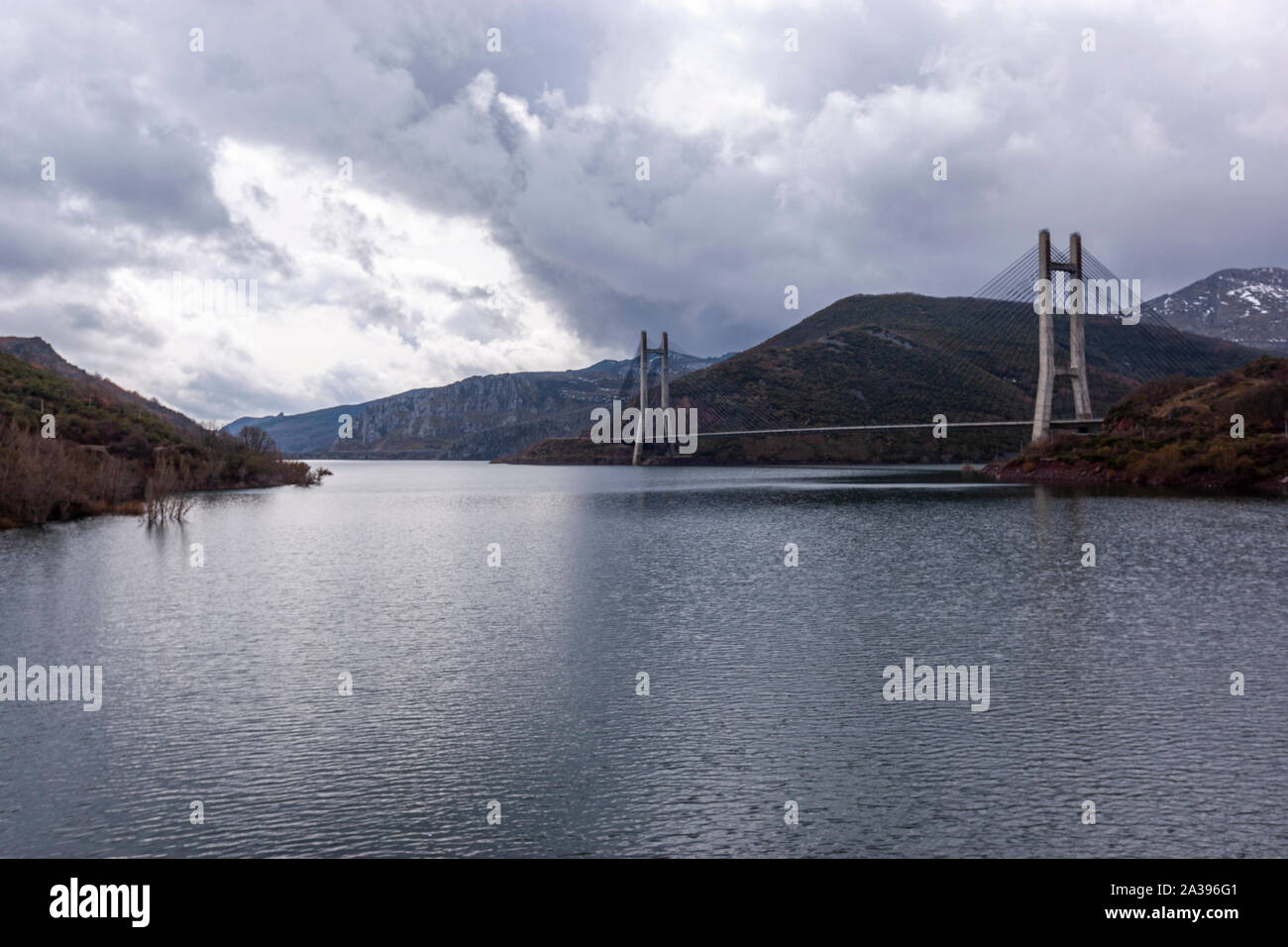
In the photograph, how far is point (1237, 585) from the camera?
68.6ft

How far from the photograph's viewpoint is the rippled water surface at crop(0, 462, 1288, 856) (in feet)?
Answer: 28.2

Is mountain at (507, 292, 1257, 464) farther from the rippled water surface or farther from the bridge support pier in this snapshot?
the rippled water surface

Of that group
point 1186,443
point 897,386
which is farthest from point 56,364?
point 1186,443

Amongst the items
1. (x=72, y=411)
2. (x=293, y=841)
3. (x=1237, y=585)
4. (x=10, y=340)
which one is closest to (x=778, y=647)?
(x=293, y=841)

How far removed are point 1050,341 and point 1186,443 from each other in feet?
54.1

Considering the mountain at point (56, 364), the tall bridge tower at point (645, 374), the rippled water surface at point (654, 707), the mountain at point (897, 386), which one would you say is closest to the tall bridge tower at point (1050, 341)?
the mountain at point (897, 386)

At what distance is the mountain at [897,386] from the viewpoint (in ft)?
399

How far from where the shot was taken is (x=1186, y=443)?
59.3 meters

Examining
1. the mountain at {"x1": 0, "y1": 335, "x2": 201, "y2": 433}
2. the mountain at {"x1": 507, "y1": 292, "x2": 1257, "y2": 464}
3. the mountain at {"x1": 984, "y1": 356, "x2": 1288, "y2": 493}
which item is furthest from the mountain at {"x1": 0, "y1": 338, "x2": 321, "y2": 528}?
the mountain at {"x1": 507, "y1": 292, "x2": 1257, "y2": 464}

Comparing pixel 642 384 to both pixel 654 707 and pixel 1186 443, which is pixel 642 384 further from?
pixel 654 707

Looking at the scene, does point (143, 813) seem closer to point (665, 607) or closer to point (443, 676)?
point (443, 676)
